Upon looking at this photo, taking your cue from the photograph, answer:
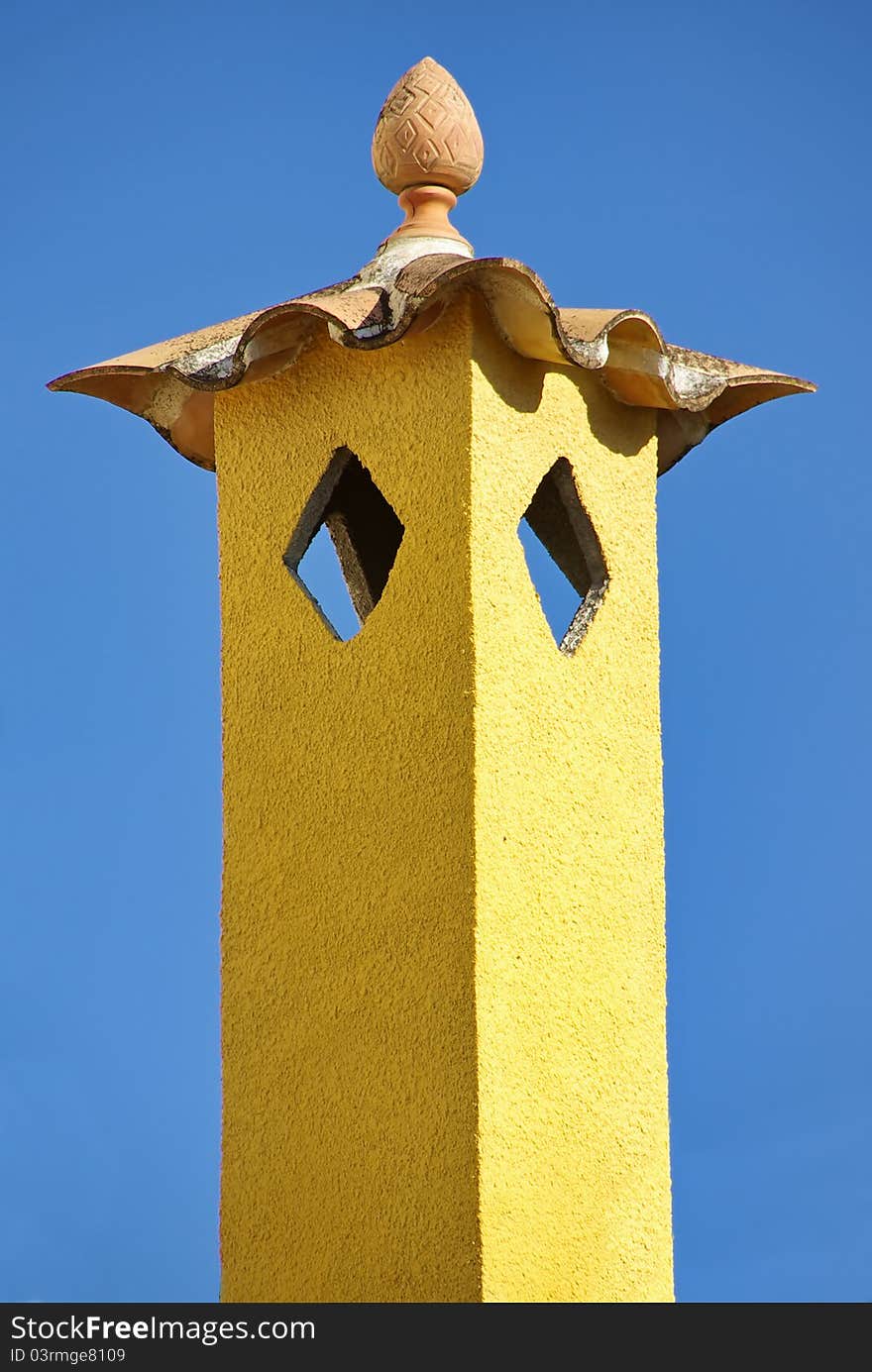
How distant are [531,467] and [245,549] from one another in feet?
2.81

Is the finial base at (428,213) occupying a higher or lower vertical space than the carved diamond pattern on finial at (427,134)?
lower

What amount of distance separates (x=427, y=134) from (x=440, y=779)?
1813 millimetres

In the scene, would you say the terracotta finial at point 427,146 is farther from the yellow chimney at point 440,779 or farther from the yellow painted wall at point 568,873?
the yellow painted wall at point 568,873

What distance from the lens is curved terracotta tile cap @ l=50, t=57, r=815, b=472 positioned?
14.4 feet

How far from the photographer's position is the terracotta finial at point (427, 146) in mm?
4957

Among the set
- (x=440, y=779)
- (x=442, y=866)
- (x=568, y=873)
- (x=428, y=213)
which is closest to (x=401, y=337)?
(x=428, y=213)

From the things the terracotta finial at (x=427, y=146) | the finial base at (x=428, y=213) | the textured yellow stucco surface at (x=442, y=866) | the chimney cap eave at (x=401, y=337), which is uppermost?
the terracotta finial at (x=427, y=146)

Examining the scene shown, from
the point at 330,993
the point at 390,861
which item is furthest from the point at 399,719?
the point at 330,993

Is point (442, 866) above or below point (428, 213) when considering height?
below

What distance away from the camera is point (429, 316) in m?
4.45

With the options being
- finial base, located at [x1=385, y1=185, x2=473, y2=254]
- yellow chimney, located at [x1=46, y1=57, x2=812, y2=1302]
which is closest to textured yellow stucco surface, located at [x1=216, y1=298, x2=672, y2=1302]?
yellow chimney, located at [x1=46, y1=57, x2=812, y2=1302]

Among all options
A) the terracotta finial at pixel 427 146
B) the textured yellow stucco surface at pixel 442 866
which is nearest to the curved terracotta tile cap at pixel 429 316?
the terracotta finial at pixel 427 146

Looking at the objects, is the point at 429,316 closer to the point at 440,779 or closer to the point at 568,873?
the point at 440,779

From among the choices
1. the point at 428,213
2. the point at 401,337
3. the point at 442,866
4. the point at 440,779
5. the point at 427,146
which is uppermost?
the point at 427,146
